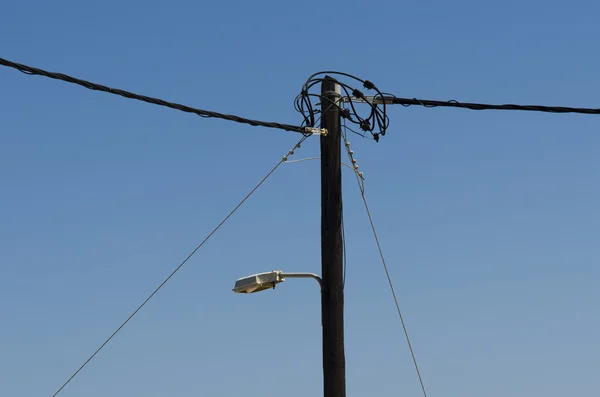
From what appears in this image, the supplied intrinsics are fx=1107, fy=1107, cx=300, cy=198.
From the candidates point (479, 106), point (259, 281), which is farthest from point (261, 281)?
point (479, 106)

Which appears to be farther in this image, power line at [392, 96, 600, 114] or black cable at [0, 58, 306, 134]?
power line at [392, 96, 600, 114]

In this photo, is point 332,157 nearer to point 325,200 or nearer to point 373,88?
point 325,200

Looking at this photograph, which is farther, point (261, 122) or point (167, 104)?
point (261, 122)

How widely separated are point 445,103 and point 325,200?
3.02 metres

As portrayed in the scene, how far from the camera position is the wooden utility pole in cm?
1412

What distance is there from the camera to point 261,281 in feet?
47.2

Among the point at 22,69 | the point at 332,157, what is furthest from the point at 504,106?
the point at 22,69

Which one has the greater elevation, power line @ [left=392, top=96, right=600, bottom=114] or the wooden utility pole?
power line @ [left=392, top=96, right=600, bottom=114]

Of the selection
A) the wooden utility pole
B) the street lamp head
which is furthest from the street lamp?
the wooden utility pole

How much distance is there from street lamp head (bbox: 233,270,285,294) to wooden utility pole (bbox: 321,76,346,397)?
0.60 m

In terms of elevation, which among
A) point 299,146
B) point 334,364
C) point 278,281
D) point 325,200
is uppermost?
point 299,146

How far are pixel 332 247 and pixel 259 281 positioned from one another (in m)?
1.05

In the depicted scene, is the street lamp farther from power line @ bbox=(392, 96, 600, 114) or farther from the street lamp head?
power line @ bbox=(392, 96, 600, 114)

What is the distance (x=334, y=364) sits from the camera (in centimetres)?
1409
